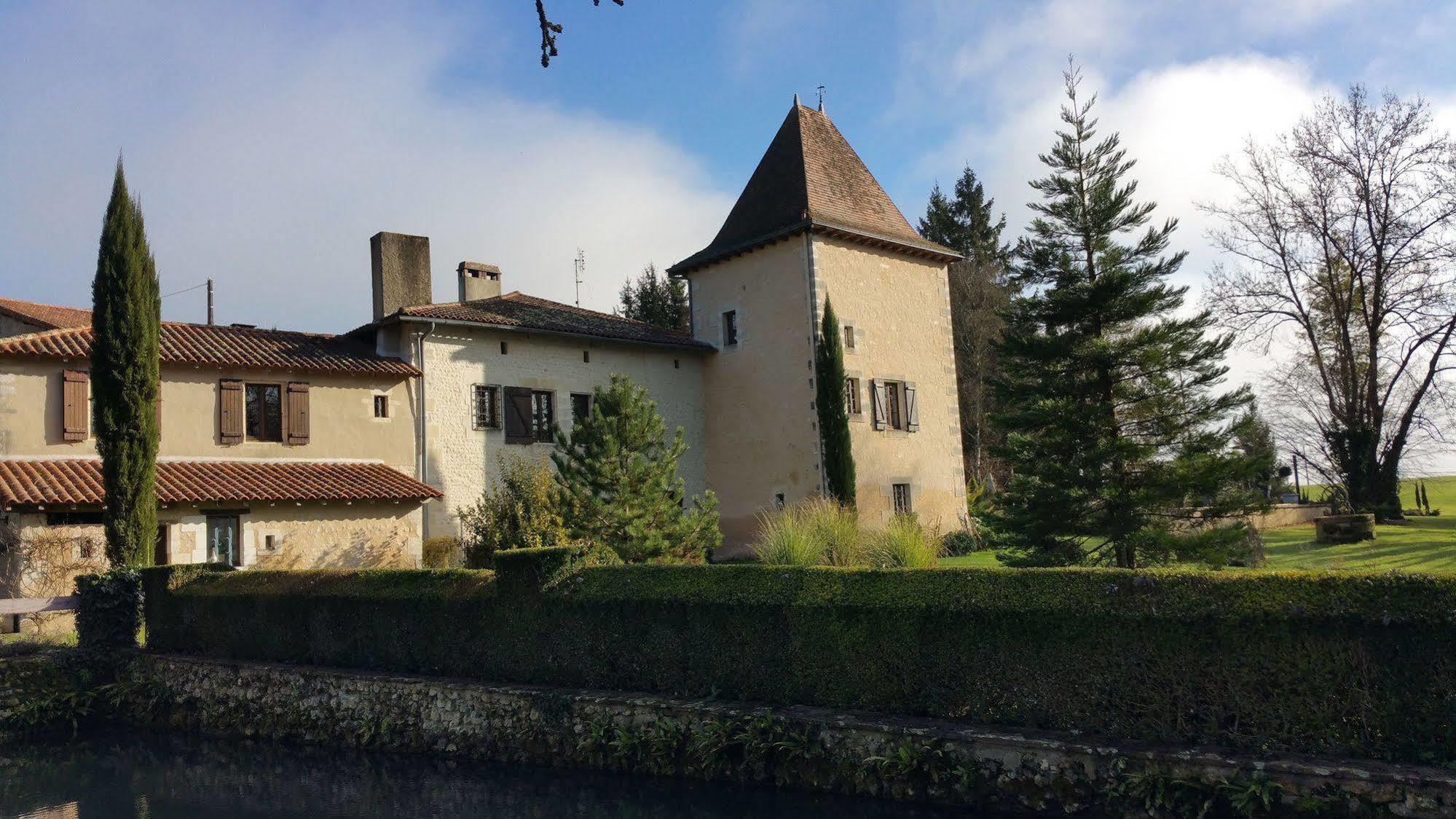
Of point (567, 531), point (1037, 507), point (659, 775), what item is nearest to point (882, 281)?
point (1037, 507)

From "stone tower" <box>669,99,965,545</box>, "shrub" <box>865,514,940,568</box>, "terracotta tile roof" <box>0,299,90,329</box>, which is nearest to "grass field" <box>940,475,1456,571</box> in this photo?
"shrub" <box>865,514,940,568</box>

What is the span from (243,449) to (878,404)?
1275 centimetres

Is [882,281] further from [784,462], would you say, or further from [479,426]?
[479,426]

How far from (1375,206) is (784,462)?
16.6 m

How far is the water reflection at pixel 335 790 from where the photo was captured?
771 cm

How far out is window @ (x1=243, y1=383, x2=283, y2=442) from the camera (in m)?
17.8

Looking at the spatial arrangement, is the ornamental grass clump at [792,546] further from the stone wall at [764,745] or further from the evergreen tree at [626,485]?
the stone wall at [764,745]

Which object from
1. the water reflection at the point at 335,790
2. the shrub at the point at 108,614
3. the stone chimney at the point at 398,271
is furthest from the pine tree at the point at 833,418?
the shrub at the point at 108,614

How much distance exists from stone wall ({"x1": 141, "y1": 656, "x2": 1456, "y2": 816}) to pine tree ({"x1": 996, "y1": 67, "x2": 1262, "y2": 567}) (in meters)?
7.25

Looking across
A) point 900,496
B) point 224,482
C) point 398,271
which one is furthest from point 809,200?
point 224,482

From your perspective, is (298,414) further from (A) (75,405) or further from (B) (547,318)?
(B) (547,318)

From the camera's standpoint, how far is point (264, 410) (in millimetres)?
17953

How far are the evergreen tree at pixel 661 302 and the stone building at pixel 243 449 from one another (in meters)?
17.4

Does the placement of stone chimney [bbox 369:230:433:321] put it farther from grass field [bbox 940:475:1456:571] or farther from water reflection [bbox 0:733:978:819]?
grass field [bbox 940:475:1456:571]
